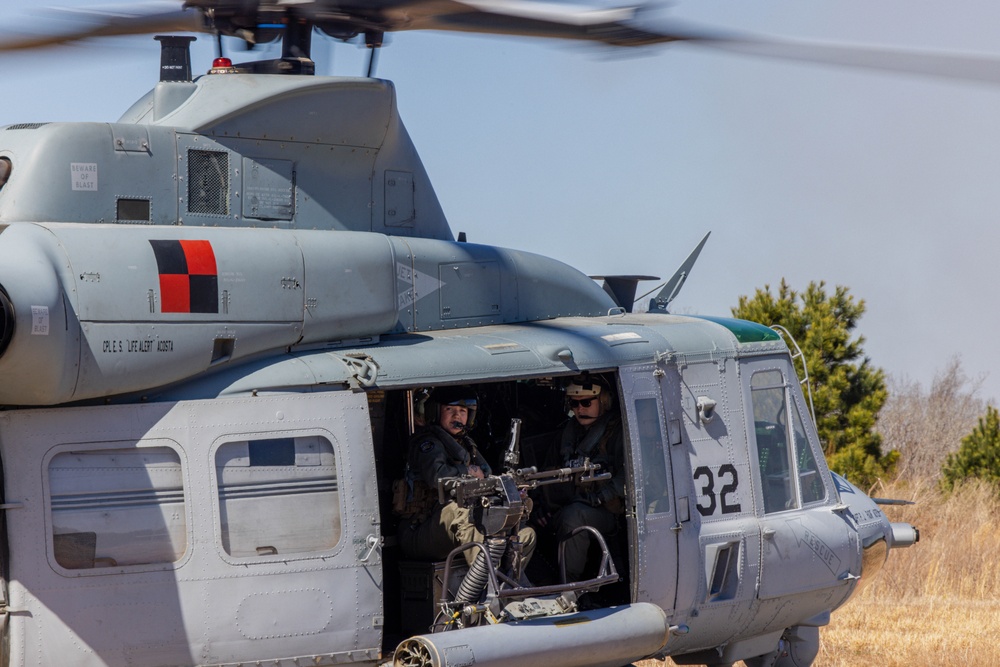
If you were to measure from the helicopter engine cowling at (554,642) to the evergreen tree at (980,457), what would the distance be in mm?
13347

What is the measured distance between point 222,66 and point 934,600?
9.10 metres

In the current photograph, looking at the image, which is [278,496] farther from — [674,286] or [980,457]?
[980,457]

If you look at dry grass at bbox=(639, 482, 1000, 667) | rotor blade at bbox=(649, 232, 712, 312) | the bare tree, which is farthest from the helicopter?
the bare tree

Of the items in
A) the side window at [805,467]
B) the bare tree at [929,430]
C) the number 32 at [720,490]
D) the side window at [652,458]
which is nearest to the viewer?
the side window at [652,458]

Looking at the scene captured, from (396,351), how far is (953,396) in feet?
85.6

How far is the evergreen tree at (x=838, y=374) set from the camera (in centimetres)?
1905

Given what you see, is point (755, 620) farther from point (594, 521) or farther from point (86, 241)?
point (86, 241)

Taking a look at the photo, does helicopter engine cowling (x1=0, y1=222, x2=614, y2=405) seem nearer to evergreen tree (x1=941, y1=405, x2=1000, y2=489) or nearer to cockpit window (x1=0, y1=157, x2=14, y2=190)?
cockpit window (x1=0, y1=157, x2=14, y2=190)

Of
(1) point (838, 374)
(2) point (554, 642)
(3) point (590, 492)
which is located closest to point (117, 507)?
(2) point (554, 642)

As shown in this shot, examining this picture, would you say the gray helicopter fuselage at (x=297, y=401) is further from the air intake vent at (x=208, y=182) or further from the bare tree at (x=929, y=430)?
the bare tree at (x=929, y=430)

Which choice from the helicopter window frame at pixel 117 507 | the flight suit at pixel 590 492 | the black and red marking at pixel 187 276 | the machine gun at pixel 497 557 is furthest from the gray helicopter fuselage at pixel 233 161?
the machine gun at pixel 497 557

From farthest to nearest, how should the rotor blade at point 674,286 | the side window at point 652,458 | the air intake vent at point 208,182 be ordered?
the rotor blade at point 674,286 < the side window at point 652,458 < the air intake vent at point 208,182

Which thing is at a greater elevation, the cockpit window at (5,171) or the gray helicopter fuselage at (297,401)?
the cockpit window at (5,171)

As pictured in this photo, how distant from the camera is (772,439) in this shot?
27.3 ft
